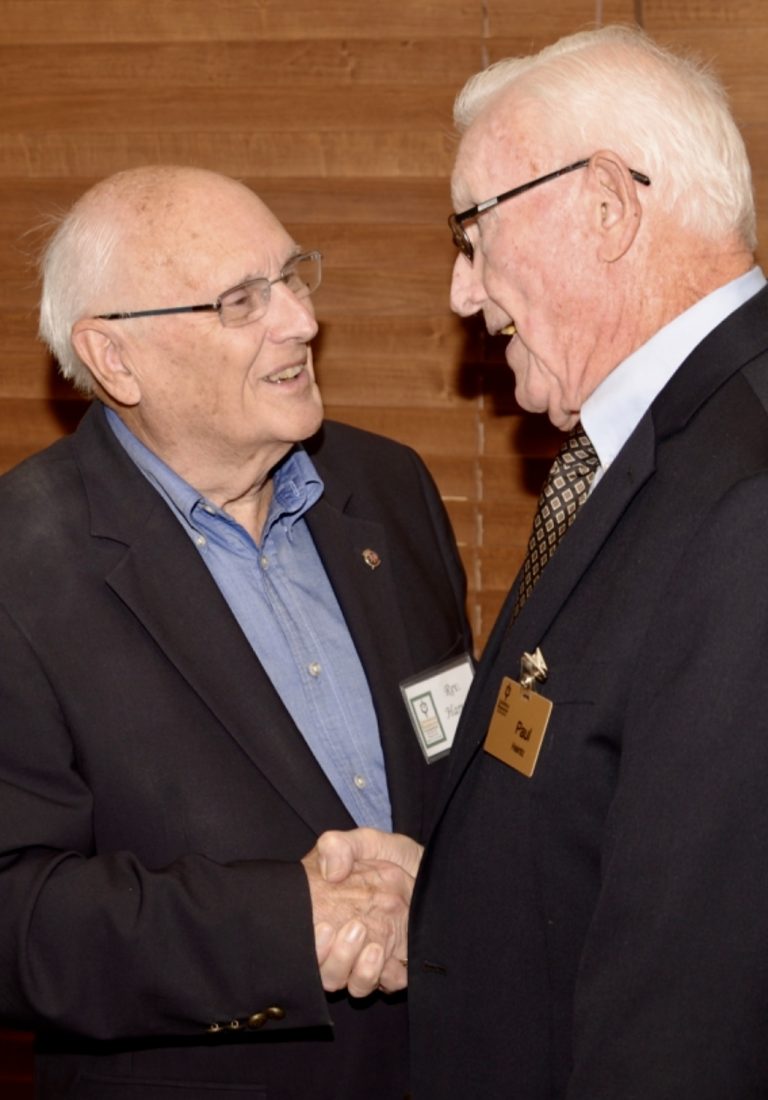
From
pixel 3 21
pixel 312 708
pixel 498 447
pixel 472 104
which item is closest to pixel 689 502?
pixel 472 104

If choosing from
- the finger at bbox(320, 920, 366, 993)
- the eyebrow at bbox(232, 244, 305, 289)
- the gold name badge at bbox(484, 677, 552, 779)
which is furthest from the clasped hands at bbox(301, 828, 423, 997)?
the eyebrow at bbox(232, 244, 305, 289)

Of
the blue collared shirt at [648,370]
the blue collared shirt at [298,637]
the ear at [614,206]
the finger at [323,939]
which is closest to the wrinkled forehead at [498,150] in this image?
the ear at [614,206]

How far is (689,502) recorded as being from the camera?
1.58m

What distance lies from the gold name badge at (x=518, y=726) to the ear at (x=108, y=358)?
2.91 feet

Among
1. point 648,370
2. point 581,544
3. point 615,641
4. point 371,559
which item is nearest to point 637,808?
point 615,641

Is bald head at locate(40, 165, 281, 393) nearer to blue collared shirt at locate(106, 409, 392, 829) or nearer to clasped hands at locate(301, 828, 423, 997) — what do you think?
blue collared shirt at locate(106, 409, 392, 829)

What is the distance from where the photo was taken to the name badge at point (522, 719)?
171 centimetres

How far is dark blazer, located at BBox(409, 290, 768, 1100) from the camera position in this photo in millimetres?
1455

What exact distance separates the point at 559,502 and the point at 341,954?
754 millimetres

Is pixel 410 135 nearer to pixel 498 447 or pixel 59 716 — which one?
pixel 498 447

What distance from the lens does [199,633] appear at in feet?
7.09

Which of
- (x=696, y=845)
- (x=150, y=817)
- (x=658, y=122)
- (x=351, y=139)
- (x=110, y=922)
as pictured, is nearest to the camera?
(x=696, y=845)

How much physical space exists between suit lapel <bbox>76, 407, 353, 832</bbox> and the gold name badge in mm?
436

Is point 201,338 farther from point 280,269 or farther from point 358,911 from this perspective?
point 358,911
